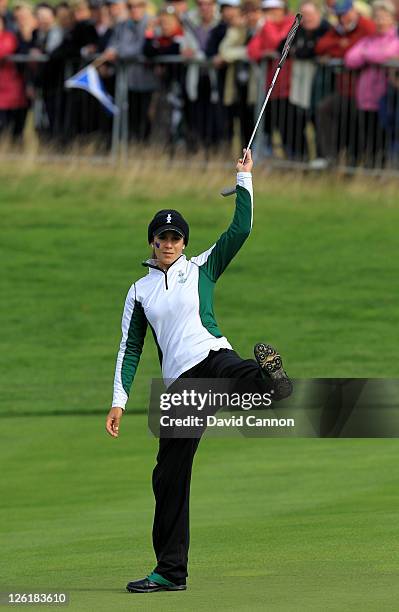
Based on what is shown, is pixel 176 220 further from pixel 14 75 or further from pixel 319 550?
pixel 14 75

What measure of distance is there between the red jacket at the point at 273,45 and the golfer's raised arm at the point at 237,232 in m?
14.3

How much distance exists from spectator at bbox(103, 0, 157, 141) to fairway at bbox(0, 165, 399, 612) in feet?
3.50

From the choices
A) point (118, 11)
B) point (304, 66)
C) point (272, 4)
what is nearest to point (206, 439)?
point (304, 66)

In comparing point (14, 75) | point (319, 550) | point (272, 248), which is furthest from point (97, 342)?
point (319, 550)

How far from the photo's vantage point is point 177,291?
29.2ft

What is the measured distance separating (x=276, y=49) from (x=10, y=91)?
4950 millimetres

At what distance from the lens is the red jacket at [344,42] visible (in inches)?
891

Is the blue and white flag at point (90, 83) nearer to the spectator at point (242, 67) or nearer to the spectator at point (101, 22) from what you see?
the spectator at point (101, 22)

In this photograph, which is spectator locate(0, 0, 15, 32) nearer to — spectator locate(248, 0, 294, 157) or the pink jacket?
spectator locate(248, 0, 294, 157)

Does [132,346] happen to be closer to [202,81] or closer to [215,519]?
[215,519]

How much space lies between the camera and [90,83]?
24.8 metres

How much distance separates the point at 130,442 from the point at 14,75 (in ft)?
40.6

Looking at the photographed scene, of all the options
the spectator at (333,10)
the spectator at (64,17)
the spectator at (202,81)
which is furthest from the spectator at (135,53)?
the spectator at (333,10)

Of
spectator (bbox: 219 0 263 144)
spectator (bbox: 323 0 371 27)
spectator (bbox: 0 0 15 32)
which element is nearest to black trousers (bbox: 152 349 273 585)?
spectator (bbox: 323 0 371 27)
